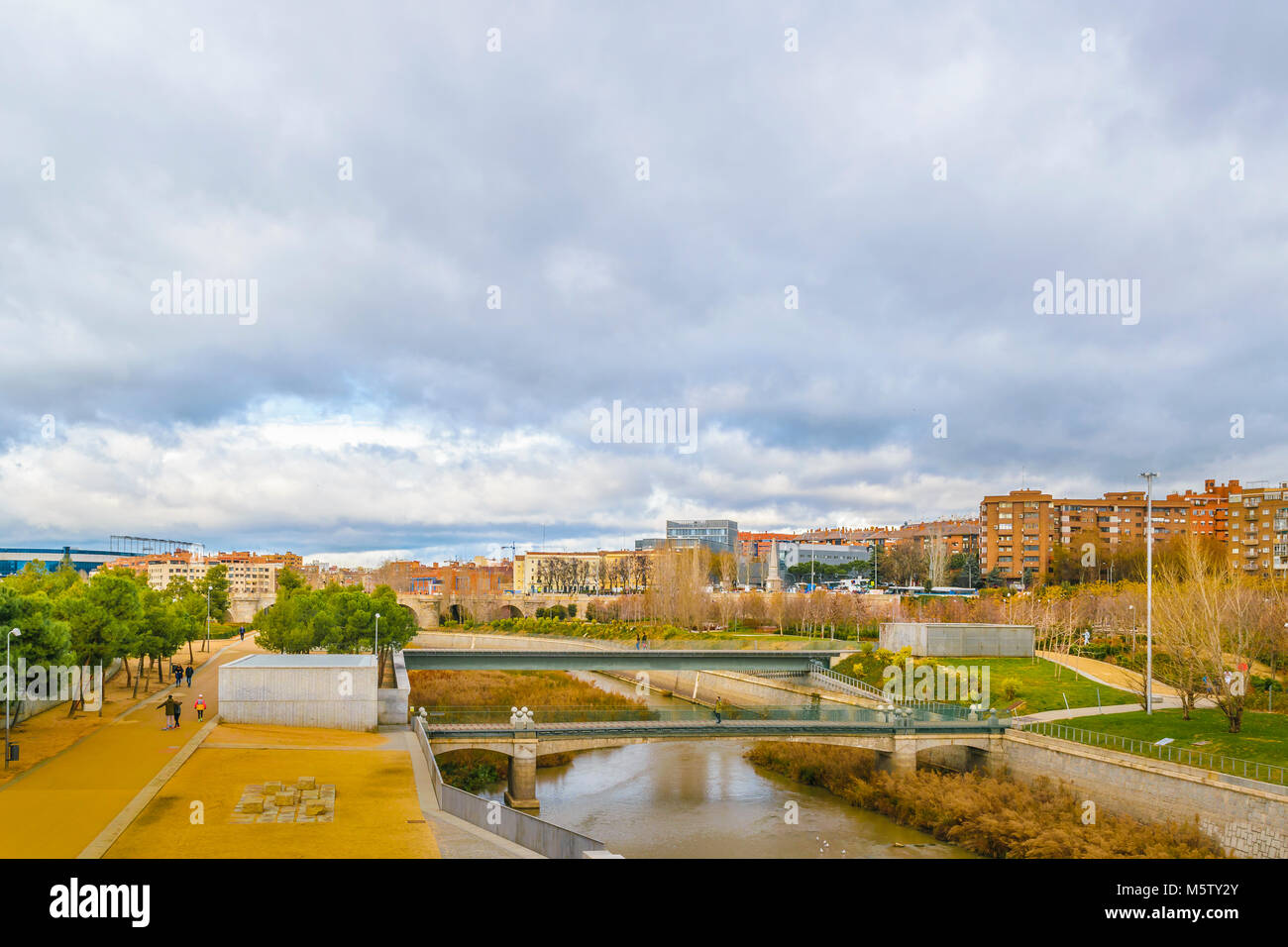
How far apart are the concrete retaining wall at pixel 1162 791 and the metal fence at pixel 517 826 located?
19100 millimetres

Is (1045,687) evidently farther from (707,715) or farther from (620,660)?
(620,660)

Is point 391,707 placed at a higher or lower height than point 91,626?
lower

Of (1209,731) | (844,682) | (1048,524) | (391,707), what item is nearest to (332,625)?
(391,707)

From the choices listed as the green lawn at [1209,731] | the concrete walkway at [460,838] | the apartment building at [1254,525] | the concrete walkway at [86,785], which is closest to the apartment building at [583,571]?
the apartment building at [1254,525]

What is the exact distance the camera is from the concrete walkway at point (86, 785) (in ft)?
51.5

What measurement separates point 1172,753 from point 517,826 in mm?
23696

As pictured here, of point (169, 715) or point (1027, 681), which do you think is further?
point (1027, 681)

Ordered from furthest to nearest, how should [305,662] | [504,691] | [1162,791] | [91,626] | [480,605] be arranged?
[480,605] < [504,691] < [91,626] < [305,662] < [1162,791]

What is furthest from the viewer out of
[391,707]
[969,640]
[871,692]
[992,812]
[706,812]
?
[969,640]

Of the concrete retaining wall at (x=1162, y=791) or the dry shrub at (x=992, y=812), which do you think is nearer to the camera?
the concrete retaining wall at (x=1162, y=791)

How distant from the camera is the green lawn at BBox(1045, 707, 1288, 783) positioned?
28297 millimetres

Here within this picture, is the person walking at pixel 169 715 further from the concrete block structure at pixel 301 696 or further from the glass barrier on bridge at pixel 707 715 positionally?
the glass barrier on bridge at pixel 707 715

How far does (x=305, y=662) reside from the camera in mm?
28969
